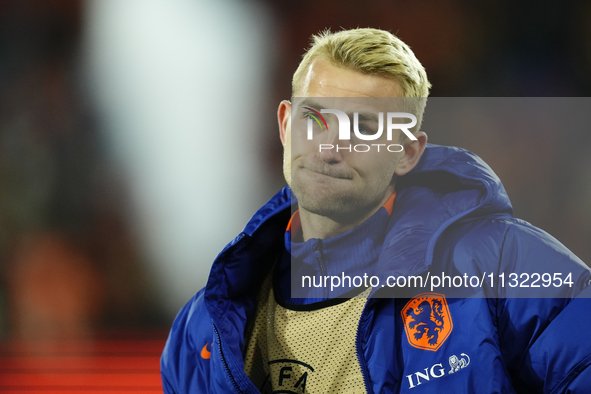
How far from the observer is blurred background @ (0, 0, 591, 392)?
2258 mm

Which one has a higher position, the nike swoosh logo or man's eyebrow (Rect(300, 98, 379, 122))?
man's eyebrow (Rect(300, 98, 379, 122))

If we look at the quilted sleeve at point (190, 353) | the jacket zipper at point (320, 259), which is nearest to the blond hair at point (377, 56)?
the jacket zipper at point (320, 259)

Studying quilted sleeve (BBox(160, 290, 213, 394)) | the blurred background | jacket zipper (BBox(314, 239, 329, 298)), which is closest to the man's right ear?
jacket zipper (BBox(314, 239, 329, 298))

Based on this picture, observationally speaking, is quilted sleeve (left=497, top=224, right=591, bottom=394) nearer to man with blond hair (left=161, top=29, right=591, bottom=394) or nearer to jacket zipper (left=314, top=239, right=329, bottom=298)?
man with blond hair (left=161, top=29, right=591, bottom=394)

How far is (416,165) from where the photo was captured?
2.50ft

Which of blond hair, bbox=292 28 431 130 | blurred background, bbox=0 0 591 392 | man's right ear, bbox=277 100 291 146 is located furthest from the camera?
blurred background, bbox=0 0 591 392

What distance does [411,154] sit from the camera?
763 mm

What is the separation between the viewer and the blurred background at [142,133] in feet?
7.41

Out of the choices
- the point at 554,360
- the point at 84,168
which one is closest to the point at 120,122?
the point at 84,168

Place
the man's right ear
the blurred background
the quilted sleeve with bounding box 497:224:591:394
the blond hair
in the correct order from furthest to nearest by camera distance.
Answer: the blurred background < the man's right ear < the blond hair < the quilted sleeve with bounding box 497:224:591:394

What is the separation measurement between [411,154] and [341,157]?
0.12 m

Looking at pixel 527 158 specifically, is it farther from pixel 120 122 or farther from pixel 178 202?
pixel 120 122

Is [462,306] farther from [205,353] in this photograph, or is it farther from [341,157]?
[205,353]

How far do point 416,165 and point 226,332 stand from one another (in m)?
0.40
